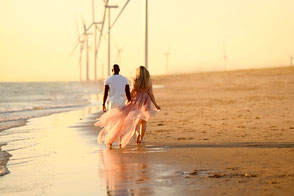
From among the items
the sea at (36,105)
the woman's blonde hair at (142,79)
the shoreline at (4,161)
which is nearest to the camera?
the shoreline at (4,161)

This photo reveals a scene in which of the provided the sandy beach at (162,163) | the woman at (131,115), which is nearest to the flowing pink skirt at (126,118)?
the woman at (131,115)

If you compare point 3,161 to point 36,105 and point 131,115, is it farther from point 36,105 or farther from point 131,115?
point 36,105

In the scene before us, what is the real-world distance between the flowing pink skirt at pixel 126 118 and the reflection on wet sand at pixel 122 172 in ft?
1.98

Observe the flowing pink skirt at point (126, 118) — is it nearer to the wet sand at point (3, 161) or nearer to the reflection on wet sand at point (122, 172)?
the reflection on wet sand at point (122, 172)

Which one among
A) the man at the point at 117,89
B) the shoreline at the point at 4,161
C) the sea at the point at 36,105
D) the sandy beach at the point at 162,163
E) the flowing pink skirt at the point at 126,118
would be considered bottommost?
the sea at the point at 36,105

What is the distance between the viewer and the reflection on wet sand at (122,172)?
24.7 feet

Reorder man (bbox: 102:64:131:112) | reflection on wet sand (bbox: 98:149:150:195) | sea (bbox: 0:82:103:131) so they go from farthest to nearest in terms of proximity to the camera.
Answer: sea (bbox: 0:82:103:131)
man (bbox: 102:64:131:112)
reflection on wet sand (bbox: 98:149:150:195)

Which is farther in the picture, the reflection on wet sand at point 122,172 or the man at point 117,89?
the man at point 117,89

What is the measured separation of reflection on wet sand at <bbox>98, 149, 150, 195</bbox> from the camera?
752 cm

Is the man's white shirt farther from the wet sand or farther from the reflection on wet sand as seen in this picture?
the wet sand

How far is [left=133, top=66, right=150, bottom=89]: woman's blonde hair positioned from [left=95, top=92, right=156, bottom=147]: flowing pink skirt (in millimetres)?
207

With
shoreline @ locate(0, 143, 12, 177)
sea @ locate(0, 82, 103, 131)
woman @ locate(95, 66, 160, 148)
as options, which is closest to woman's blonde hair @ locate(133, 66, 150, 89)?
woman @ locate(95, 66, 160, 148)

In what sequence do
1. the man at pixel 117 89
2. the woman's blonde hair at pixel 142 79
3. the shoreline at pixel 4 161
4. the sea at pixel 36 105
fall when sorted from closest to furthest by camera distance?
the shoreline at pixel 4 161
the woman's blonde hair at pixel 142 79
the man at pixel 117 89
the sea at pixel 36 105

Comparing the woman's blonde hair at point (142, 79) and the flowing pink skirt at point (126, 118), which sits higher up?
the woman's blonde hair at point (142, 79)
